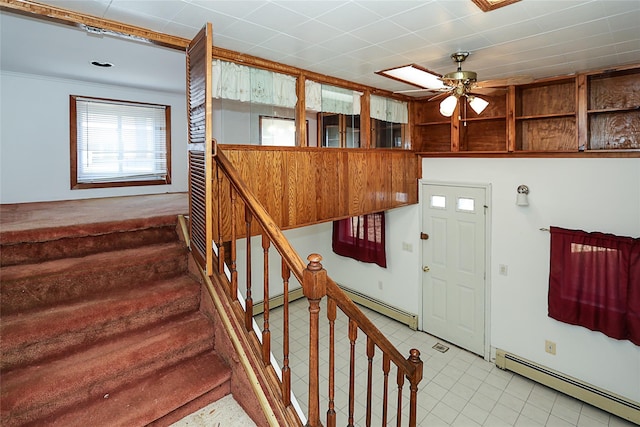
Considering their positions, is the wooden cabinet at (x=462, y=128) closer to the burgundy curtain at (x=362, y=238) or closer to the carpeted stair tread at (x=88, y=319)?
the burgundy curtain at (x=362, y=238)

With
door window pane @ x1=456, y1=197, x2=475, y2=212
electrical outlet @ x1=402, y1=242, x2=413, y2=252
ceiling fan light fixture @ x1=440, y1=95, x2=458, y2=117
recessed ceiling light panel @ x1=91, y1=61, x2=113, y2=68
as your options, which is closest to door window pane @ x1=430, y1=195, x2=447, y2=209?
door window pane @ x1=456, y1=197, x2=475, y2=212

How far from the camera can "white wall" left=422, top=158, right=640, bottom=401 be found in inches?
133

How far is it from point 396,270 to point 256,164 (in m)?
3.29

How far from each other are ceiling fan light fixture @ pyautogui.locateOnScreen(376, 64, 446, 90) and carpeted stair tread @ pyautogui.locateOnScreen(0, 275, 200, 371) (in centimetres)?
273

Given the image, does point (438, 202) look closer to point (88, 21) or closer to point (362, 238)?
point (362, 238)

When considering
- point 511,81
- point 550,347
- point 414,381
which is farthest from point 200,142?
point 550,347

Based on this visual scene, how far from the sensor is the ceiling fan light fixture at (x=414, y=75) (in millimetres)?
3364

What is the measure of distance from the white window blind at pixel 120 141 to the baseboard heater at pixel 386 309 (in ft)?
12.4

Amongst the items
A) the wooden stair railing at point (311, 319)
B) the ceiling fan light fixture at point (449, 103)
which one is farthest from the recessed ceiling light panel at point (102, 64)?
the ceiling fan light fixture at point (449, 103)

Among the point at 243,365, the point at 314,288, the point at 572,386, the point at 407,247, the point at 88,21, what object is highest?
the point at 88,21

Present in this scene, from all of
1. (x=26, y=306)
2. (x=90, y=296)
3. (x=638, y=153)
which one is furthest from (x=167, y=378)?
(x=638, y=153)

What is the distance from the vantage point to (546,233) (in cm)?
386

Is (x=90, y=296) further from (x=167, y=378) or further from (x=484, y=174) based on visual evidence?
(x=484, y=174)

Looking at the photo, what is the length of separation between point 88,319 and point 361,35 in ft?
8.53
